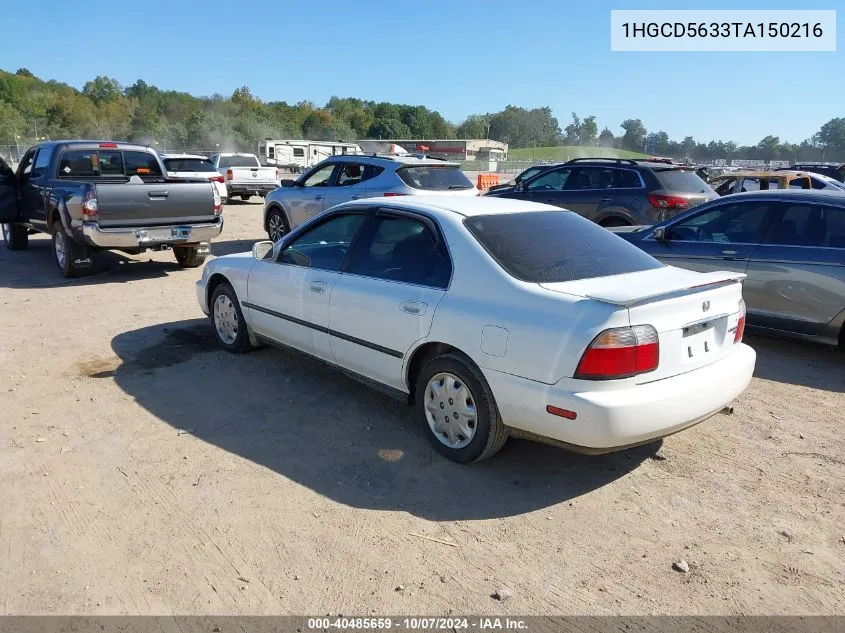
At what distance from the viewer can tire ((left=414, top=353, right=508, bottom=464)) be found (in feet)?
12.3

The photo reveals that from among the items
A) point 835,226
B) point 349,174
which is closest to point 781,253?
point 835,226

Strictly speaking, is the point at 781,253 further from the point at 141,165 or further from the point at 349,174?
the point at 141,165

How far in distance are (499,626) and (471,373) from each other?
4.67 ft

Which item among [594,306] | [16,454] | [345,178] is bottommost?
[16,454]

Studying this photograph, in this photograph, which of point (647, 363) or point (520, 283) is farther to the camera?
point (520, 283)

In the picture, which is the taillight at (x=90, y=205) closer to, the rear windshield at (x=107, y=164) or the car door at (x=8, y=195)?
the rear windshield at (x=107, y=164)

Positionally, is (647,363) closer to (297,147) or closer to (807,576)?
(807,576)

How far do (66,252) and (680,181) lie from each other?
29.5 ft

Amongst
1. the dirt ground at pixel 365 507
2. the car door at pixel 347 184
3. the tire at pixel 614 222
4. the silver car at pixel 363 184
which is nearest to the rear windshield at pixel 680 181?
the tire at pixel 614 222

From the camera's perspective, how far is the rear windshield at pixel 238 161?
22109mm

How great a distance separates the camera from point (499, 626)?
270cm

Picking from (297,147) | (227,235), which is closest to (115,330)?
(227,235)

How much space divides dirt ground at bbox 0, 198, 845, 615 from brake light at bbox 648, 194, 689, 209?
4.69 metres

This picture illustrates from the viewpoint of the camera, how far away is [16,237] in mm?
11789
